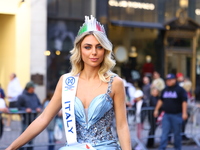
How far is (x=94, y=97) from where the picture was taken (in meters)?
3.58

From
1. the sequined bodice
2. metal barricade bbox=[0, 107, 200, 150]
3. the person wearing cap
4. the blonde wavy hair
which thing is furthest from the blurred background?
the sequined bodice

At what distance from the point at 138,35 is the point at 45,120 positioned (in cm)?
1698

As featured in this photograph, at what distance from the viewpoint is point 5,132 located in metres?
9.95

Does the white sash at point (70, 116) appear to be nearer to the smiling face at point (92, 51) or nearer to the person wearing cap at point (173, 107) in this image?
the smiling face at point (92, 51)

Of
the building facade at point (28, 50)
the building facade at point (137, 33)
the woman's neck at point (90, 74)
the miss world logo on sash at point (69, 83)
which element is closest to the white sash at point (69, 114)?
the miss world logo on sash at point (69, 83)

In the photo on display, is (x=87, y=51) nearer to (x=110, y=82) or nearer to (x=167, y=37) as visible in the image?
(x=110, y=82)

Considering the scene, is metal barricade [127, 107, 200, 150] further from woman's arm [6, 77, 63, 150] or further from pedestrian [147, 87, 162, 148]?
woman's arm [6, 77, 63, 150]

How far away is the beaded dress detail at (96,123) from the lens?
139 inches

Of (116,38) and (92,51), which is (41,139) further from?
(116,38)

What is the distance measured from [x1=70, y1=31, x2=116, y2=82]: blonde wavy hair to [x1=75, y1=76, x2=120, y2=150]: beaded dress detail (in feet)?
0.53

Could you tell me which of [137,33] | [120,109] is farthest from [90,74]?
[137,33]

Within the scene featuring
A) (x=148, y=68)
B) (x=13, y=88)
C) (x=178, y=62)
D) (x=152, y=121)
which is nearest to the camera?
(x=152, y=121)

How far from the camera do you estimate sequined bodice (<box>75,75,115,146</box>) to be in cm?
354

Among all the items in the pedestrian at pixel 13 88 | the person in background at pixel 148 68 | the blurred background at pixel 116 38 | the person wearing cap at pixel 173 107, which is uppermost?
the blurred background at pixel 116 38
